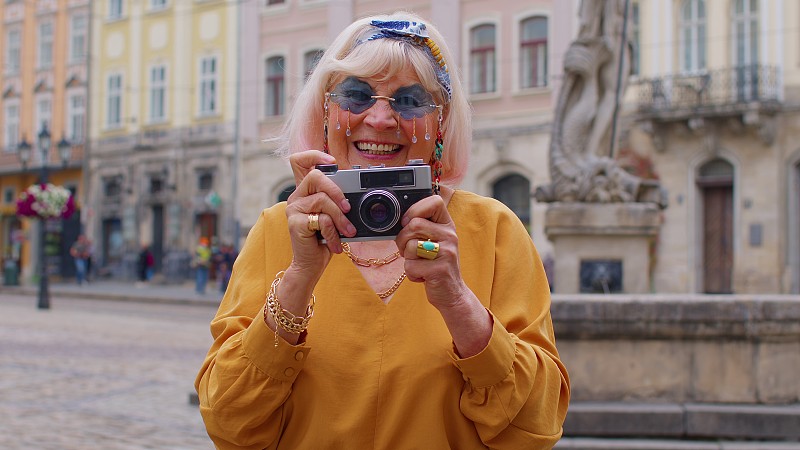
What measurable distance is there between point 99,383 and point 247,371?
800 cm

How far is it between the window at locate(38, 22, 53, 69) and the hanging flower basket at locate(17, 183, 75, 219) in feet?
47.4

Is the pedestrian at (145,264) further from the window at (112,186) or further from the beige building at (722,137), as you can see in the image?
the beige building at (722,137)

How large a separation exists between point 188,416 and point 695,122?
1842cm

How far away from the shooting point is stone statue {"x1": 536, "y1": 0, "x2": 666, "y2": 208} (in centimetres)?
865

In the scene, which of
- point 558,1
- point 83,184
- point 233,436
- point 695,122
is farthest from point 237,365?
point 83,184

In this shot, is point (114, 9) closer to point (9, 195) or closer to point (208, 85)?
point (208, 85)

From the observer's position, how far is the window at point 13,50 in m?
41.7

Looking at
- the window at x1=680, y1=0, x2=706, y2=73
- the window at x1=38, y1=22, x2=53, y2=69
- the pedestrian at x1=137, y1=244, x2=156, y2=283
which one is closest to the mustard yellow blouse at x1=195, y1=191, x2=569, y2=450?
the window at x1=680, y1=0, x2=706, y2=73

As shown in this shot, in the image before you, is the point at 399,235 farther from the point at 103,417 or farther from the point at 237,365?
the point at 103,417

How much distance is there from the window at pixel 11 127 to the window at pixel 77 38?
4430 mm

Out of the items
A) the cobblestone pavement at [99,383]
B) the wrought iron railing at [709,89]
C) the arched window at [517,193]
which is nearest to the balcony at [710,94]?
the wrought iron railing at [709,89]

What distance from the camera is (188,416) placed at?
25.6 ft

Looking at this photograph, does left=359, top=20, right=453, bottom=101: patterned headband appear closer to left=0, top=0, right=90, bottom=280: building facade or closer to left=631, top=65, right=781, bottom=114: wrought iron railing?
left=631, top=65, right=781, bottom=114: wrought iron railing

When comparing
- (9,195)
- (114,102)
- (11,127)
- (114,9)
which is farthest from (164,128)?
(9,195)
